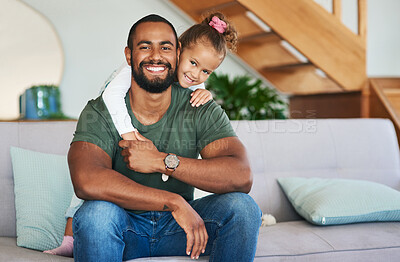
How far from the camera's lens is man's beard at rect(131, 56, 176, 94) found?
5.11 feet

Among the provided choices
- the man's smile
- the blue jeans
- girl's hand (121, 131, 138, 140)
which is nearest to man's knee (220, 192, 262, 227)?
the blue jeans

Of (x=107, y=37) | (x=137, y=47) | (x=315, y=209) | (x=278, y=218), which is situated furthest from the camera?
(x=107, y=37)

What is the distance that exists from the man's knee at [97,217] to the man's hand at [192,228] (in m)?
0.18

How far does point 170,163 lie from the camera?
4.64 feet

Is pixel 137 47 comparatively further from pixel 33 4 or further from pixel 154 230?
pixel 33 4

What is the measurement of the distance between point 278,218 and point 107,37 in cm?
251

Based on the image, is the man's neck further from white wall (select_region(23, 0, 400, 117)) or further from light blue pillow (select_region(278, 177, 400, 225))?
white wall (select_region(23, 0, 400, 117))

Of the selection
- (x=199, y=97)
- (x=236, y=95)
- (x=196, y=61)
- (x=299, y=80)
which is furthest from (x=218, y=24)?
(x=299, y=80)

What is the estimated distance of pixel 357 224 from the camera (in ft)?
6.20

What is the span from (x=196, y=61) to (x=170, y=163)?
0.52m

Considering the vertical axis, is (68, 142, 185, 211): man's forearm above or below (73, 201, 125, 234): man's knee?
above

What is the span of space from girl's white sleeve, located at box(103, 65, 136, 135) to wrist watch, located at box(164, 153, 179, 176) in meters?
0.17

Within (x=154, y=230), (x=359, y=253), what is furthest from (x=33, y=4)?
(x=359, y=253)

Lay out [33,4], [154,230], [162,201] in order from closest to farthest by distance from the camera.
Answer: [162,201]
[154,230]
[33,4]
